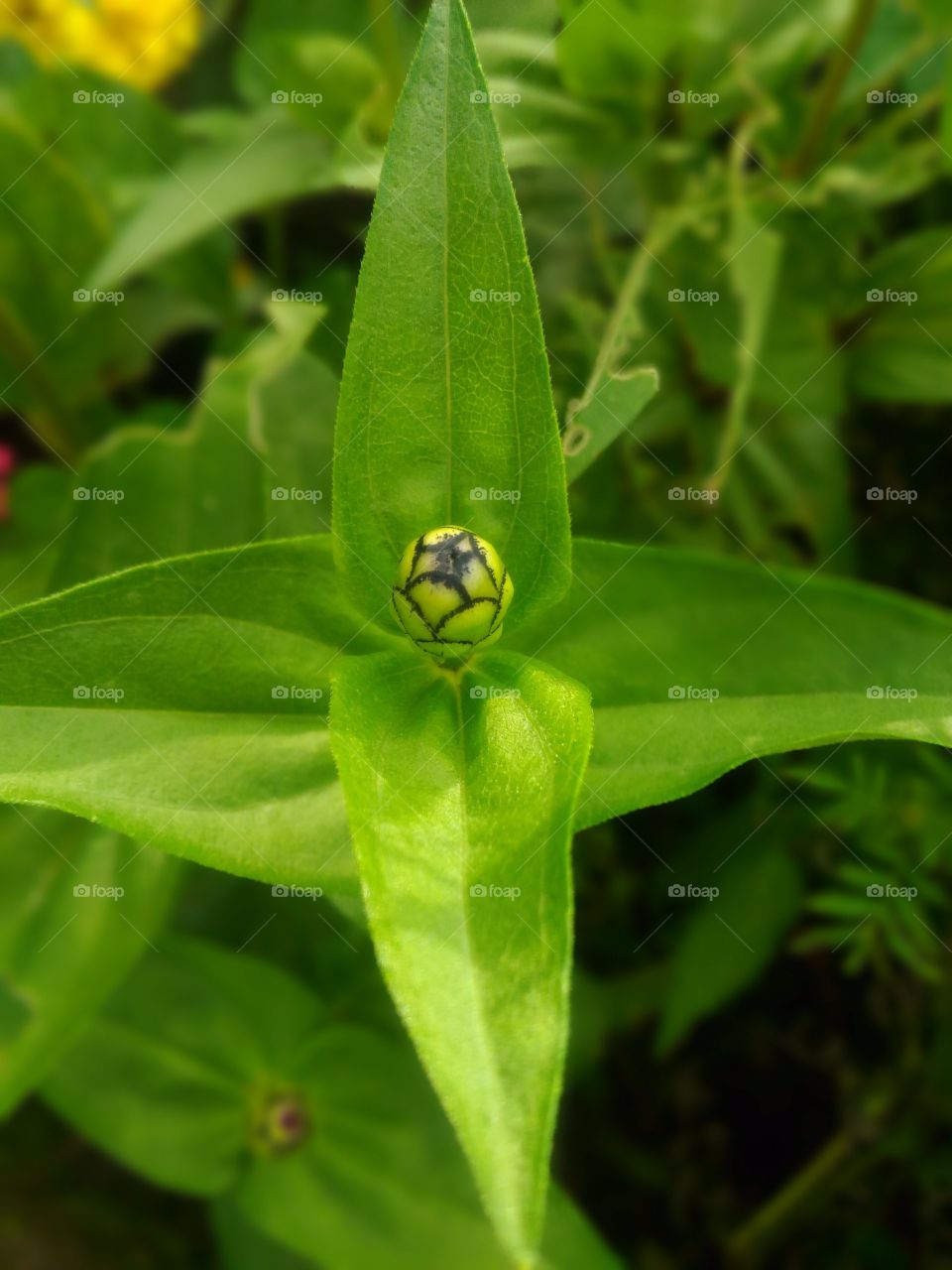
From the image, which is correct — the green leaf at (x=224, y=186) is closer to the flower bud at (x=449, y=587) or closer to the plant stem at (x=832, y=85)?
the plant stem at (x=832, y=85)

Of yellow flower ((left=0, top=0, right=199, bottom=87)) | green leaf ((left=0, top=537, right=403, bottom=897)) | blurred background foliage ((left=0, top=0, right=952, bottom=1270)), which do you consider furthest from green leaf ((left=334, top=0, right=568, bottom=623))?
yellow flower ((left=0, top=0, right=199, bottom=87))

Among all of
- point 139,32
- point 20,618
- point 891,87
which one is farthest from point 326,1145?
point 139,32

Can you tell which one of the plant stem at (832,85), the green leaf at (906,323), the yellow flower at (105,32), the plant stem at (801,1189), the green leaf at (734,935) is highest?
the yellow flower at (105,32)

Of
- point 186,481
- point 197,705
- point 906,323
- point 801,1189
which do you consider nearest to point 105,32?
point 186,481

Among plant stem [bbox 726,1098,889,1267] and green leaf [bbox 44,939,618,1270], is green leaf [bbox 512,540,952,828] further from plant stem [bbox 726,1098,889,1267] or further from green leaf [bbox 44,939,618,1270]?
plant stem [bbox 726,1098,889,1267]

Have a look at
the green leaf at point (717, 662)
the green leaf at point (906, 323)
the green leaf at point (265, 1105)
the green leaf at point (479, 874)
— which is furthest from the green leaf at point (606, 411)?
the green leaf at point (265, 1105)

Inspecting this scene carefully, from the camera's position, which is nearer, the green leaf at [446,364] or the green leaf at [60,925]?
the green leaf at [446,364]
